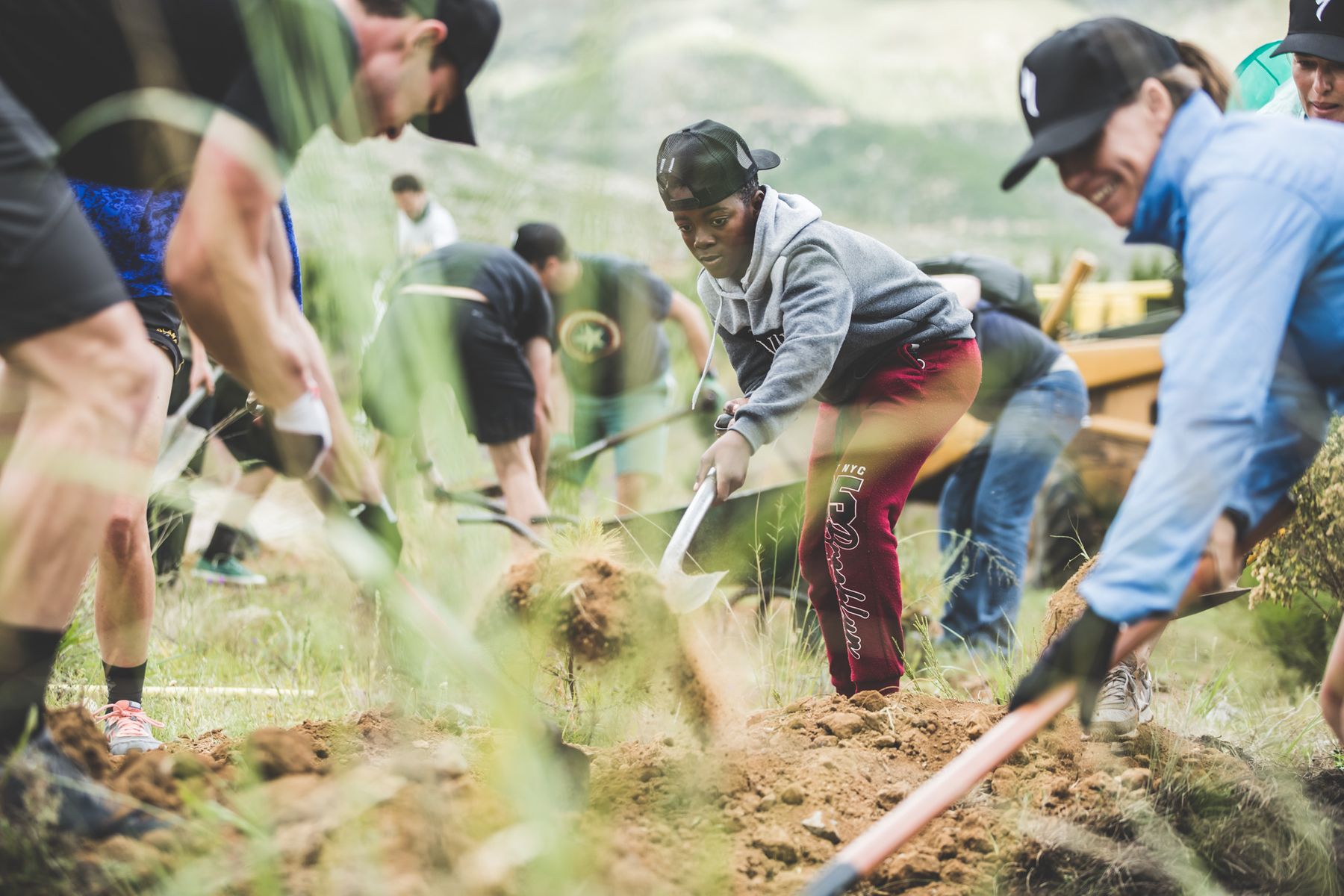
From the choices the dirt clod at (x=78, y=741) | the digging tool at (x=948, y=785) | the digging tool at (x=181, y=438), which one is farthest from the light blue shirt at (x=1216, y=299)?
the digging tool at (x=181, y=438)

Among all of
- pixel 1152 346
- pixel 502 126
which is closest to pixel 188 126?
pixel 502 126

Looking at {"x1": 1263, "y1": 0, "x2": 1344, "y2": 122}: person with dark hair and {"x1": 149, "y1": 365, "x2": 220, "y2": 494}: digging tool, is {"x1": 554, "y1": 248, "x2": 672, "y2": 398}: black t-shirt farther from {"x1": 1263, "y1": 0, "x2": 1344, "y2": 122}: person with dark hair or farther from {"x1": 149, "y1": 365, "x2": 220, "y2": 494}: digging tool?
{"x1": 1263, "y1": 0, "x2": 1344, "y2": 122}: person with dark hair

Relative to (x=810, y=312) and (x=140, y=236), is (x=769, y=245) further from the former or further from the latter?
(x=140, y=236)

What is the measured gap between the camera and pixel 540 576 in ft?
6.98

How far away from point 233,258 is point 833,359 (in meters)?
1.35

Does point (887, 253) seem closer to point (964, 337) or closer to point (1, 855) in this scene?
point (964, 337)

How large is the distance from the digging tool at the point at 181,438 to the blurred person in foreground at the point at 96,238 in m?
1.98

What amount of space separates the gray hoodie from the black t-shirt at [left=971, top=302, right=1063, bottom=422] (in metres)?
1.32

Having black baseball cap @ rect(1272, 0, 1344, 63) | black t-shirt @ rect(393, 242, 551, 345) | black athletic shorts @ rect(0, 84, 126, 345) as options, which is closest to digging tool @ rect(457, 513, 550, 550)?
black t-shirt @ rect(393, 242, 551, 345)

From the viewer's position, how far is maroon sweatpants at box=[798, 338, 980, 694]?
Result: 2732 mm

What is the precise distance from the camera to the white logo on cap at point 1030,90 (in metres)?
1.75

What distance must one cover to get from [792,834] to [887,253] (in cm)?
149

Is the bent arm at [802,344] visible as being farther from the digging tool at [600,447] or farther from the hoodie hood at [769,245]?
the digging tool at [600,447]

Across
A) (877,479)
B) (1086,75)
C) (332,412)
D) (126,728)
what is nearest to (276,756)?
(332,412)
